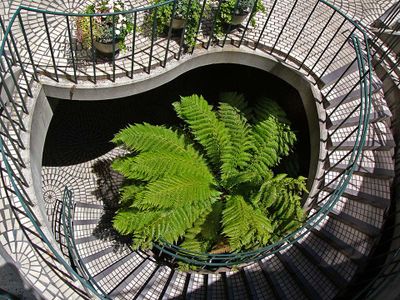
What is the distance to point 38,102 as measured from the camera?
5215mm

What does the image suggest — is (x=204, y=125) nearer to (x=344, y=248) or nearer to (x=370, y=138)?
(x=370, y=138)

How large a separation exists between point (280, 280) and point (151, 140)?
287cm

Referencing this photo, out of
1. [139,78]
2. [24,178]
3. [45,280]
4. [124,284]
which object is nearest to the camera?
[45,280]

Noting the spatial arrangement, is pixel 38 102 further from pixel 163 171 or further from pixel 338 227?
pixel 338 227

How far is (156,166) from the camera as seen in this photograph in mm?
5531

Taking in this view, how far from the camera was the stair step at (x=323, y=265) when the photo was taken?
5836 mm

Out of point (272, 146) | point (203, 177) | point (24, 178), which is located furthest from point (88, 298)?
point (272, 146)

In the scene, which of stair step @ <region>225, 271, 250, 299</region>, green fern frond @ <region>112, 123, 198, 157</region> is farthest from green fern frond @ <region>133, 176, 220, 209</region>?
stair step @ <region>225, 271, 250, 299</region>

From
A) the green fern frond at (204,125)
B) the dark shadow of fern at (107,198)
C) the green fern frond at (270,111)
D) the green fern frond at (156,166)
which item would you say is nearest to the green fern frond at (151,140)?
the green fern frond at (156,166)

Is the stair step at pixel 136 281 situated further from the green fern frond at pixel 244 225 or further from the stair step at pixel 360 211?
the stair step at pixel 360 211

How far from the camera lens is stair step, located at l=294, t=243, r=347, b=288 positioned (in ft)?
19.1

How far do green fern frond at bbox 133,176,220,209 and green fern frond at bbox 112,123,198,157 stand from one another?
52 centimetres

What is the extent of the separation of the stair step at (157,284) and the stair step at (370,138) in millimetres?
3418

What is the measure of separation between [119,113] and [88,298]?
4722 mm
